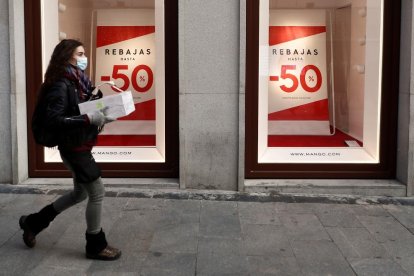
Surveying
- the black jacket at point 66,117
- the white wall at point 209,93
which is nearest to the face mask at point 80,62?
the black jacket at point 66,117

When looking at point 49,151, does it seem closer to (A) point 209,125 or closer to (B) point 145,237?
(A) point 209,125

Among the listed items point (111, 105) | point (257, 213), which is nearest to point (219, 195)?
point (257, 213)

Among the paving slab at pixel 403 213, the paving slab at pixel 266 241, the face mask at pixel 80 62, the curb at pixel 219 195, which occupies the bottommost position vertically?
the paving slab at pixel 266 241

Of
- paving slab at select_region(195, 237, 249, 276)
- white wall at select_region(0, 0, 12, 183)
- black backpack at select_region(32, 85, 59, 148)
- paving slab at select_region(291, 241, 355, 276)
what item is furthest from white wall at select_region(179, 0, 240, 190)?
black backpack at select_region(32, 85, 59, 148)

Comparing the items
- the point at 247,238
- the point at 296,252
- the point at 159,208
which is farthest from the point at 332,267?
the point at 159,208

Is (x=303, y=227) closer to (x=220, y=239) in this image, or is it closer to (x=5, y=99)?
(x=220, y=239)

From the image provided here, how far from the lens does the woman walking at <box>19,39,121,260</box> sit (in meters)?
4.51

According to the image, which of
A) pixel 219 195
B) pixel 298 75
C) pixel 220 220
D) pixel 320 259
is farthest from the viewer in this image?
pixel 298 75

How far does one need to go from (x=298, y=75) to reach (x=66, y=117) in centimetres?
392

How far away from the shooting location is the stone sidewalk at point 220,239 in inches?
186

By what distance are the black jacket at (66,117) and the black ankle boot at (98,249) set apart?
0.81 meters

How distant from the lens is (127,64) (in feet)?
25.2

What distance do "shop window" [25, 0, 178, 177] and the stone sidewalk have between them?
2.88 feet

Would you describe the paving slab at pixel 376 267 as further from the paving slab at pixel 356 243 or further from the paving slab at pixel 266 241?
the paving slab at pixel 266 241
